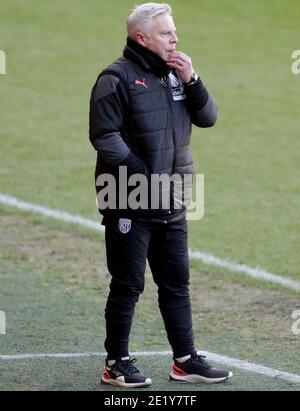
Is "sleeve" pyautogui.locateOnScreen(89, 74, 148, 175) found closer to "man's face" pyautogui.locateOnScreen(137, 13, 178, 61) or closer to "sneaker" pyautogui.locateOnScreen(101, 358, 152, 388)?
"man's face" pyautogui.locateOnScreen(137, 13, 178, 61)

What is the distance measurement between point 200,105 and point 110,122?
1.78 feet

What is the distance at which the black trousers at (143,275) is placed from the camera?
22.3ft

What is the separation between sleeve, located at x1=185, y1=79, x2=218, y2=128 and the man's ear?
0.35 metres

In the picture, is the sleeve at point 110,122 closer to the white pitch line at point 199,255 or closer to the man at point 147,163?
the man at point 147,163

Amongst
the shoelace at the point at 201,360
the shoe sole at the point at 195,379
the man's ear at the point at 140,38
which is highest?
the man's ear at the point at 140,38

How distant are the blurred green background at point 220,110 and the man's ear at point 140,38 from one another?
13.4ft

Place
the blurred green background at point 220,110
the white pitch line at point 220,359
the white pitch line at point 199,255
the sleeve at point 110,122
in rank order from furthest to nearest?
the blurred green background at point 220,110
the white pitch line at point 199,255
the white pitch line at point 220,359
the sleeve at point 110,122

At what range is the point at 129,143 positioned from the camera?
22.2 feet

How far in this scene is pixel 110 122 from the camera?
6.63m

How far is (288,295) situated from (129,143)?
3.29 meters

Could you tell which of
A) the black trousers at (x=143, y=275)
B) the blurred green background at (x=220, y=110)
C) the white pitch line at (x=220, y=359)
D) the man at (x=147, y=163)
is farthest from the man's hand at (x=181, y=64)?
the blurred green background at (x=220, y=110)

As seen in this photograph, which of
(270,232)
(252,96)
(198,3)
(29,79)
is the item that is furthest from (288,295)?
(198,3)

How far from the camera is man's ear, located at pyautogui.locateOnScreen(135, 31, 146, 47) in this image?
6.70 m
